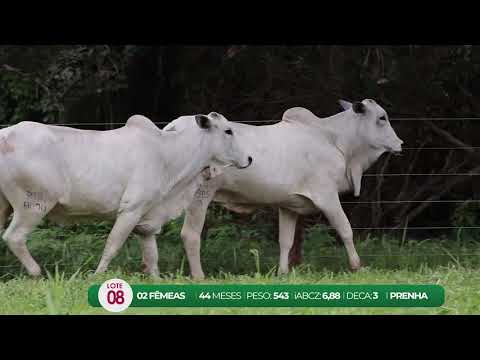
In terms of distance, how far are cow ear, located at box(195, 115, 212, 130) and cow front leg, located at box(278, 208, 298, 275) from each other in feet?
3.24

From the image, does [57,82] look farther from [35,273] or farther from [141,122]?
[35,273]

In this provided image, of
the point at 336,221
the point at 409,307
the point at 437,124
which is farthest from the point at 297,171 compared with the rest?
the point at 409,307

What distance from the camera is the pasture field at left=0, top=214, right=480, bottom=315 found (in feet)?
26.5

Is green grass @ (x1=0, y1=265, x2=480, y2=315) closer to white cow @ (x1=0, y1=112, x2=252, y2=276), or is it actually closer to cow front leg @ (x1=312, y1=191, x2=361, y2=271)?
white cow @ (x1=0, y1=112, x2=252, y2=276)

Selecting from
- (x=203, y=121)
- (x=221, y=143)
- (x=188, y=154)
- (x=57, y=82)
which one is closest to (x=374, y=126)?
(x=221, y=143)

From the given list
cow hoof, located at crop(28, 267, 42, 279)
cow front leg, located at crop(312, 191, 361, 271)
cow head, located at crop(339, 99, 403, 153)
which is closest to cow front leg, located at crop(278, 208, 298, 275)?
cow front leg, located at crop(312, 191, 361, 271)

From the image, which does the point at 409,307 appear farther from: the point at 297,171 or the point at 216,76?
the point at 216,76

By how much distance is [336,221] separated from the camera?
953 centimetres

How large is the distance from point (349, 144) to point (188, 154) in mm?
1343

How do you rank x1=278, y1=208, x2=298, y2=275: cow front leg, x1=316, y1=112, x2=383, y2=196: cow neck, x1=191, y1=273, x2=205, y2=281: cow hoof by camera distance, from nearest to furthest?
x1=191, y1=273, x2=205, y2=281: cow hoof
x1=278, y1=208, x2=298, y2=275: cow front leg
x1=316, y1=112, x2=383, y2=196: cow neck

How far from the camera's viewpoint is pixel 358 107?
9.61m

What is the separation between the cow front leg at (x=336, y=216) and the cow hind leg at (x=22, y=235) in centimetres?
214

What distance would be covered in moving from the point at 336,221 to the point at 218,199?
2.97 feet

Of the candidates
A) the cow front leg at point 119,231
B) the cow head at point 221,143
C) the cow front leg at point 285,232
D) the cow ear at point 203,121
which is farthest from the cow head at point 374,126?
the cow front leg at point 119,231
